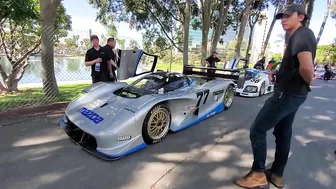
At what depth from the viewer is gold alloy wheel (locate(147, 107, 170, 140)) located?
3084mm

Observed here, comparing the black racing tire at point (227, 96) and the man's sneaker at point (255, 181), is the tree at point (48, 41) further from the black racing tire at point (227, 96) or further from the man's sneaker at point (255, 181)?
the man's sneaker at point (255, 181)

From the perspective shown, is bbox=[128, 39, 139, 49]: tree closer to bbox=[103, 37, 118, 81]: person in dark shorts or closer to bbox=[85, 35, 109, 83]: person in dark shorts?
bbox=[103, 37, 118, 81]: person in dark shorts

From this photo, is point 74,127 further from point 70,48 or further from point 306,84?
point 70,48

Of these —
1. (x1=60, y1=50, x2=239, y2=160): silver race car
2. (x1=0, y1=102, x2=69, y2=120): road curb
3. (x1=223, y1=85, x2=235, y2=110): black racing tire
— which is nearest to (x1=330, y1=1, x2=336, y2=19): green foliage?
(x1=223, y1=85, x2=235, y2=110): black racing tire

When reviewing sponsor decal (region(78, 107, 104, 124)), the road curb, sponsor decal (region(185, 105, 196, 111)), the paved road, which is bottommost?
the paved road

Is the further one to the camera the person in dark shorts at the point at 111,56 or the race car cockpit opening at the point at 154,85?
the person in dark shorts at the point at 111,56

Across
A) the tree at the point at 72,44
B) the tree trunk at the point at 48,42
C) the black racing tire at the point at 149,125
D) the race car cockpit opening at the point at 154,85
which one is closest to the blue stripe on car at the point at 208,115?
the black racing tire at the point at 149,125

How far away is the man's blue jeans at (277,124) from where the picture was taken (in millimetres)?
1959

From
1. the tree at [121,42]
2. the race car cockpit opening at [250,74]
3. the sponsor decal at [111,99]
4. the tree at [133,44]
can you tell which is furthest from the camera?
the tree at [133,44]

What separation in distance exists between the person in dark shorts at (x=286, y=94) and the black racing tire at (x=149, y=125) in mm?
1299

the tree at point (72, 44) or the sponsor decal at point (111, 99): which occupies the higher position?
the tree at point (72, 44)

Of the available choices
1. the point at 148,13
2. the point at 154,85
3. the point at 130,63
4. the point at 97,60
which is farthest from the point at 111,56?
the point at 148,13

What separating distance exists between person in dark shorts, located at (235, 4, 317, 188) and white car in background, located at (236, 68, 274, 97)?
4826 millimetres

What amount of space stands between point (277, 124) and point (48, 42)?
4.97m
